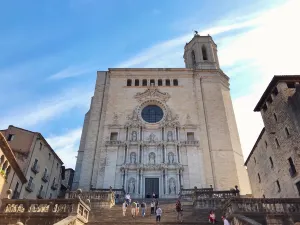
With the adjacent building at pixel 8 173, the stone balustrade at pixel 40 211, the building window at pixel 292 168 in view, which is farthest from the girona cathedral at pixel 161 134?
the stone balustrade at pixel 40 211

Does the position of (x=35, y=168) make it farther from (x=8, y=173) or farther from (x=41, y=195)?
(x=8, y=173)

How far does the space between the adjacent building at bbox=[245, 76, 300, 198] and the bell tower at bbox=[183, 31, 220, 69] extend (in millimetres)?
16937

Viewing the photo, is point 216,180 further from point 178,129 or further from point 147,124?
point 147,124

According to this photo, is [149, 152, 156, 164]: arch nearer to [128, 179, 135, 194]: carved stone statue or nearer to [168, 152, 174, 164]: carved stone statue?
→ [168, 152, 174, 164]: carved stone statue

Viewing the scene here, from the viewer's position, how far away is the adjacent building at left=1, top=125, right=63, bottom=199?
25.5 m

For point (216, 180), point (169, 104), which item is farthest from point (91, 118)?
point (216, 180)

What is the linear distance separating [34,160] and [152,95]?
56.3ft

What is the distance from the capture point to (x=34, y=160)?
88.5 feet

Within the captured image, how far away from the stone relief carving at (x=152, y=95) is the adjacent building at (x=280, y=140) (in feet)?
45.0

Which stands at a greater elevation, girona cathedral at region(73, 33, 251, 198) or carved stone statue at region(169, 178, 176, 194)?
girona cathedral at region(73, 33, 251, 198)

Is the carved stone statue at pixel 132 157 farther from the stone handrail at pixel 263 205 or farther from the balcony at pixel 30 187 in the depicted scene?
the stone handrail at pixel 263 205

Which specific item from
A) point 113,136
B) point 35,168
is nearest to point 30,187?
point 35,168

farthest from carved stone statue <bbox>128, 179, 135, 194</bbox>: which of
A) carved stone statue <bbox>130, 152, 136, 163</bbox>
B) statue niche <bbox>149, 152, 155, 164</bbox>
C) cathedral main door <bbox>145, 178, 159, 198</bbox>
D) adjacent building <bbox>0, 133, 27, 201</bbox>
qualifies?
adjacent building <bbox>0, 133, 27, 201</bbox>

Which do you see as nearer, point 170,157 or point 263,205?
point 263,205
